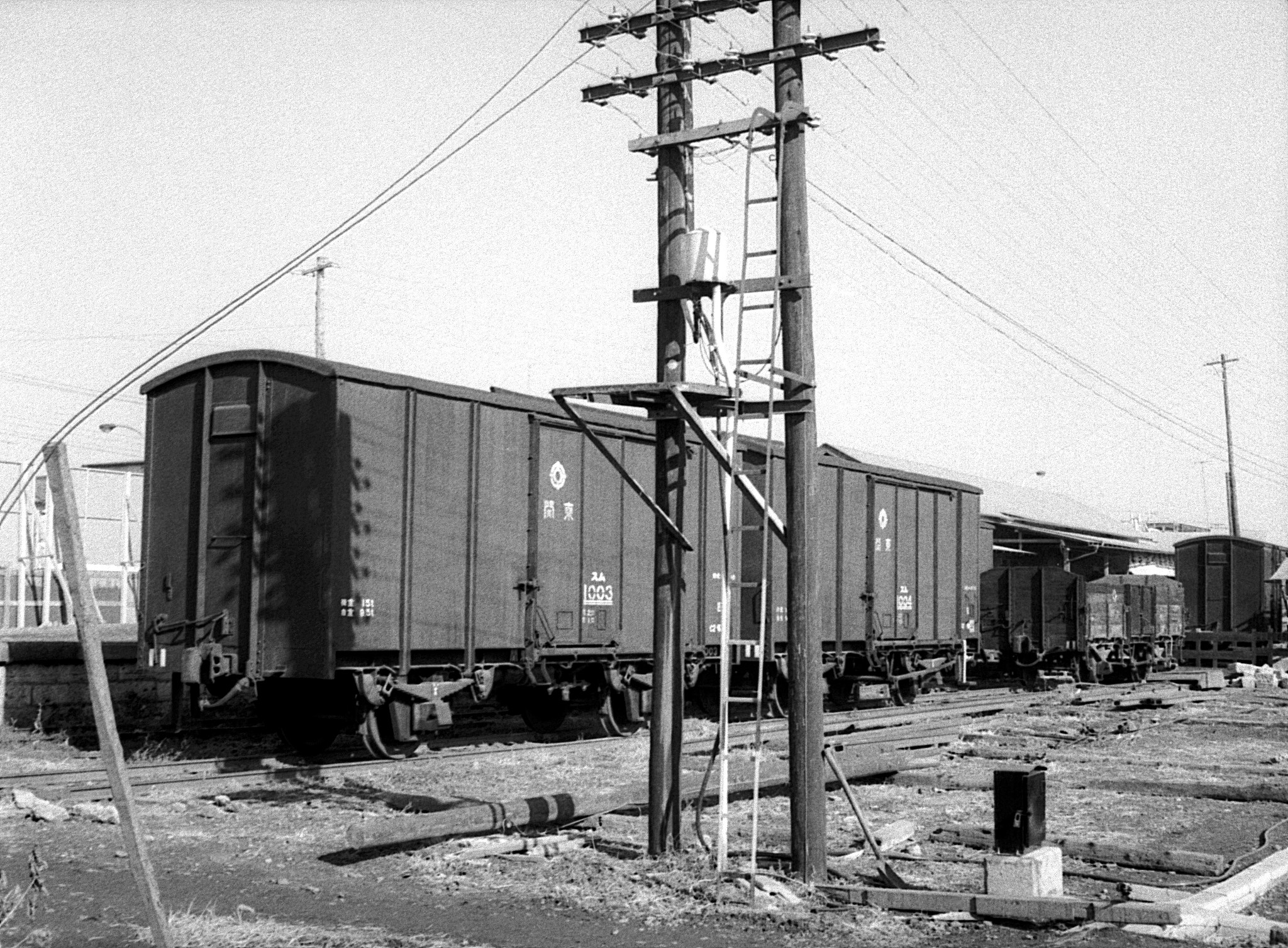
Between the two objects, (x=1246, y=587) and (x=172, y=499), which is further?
(x=1246, y=587)

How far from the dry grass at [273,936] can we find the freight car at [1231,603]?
3664cm

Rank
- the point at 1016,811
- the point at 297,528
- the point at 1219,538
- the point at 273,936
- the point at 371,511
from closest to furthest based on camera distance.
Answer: the point at 273,936 → the point at 1016,811 → the point at 297,528 → the point at 371,511 → the point at 1219,538

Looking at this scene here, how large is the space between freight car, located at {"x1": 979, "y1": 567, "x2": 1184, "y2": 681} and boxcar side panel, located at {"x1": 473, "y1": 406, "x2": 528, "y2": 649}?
17161mm

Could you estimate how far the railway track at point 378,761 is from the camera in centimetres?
1159

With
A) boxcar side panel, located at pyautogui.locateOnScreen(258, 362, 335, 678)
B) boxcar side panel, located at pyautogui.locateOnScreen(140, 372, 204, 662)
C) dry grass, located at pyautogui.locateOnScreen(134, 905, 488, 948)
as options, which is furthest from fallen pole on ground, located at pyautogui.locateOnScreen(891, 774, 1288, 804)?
boxcar side panel, located at pyautogui.locateOnScreen(140, 372, 204, 662)

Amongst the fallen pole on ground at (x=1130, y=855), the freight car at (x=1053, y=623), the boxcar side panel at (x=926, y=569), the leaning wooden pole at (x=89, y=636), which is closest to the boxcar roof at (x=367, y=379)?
the fallen pole on ground at (x=1130, y=855)

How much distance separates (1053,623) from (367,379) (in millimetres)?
20761

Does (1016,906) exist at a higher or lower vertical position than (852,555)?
lower

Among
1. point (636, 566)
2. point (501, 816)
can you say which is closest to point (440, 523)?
point (636, 566)

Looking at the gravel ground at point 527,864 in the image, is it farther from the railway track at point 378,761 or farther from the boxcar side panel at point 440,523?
the boxcar side panel at point 440,523

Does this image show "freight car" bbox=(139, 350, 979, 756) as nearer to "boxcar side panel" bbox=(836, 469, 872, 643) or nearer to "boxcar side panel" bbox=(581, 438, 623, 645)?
"boxcar side panel" bbox=(581, 438, 623, 645)

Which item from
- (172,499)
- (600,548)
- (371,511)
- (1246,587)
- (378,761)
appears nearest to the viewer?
(371,511)

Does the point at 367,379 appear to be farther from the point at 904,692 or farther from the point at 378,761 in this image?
the point at 904,692

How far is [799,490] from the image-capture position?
7891 millimetres
